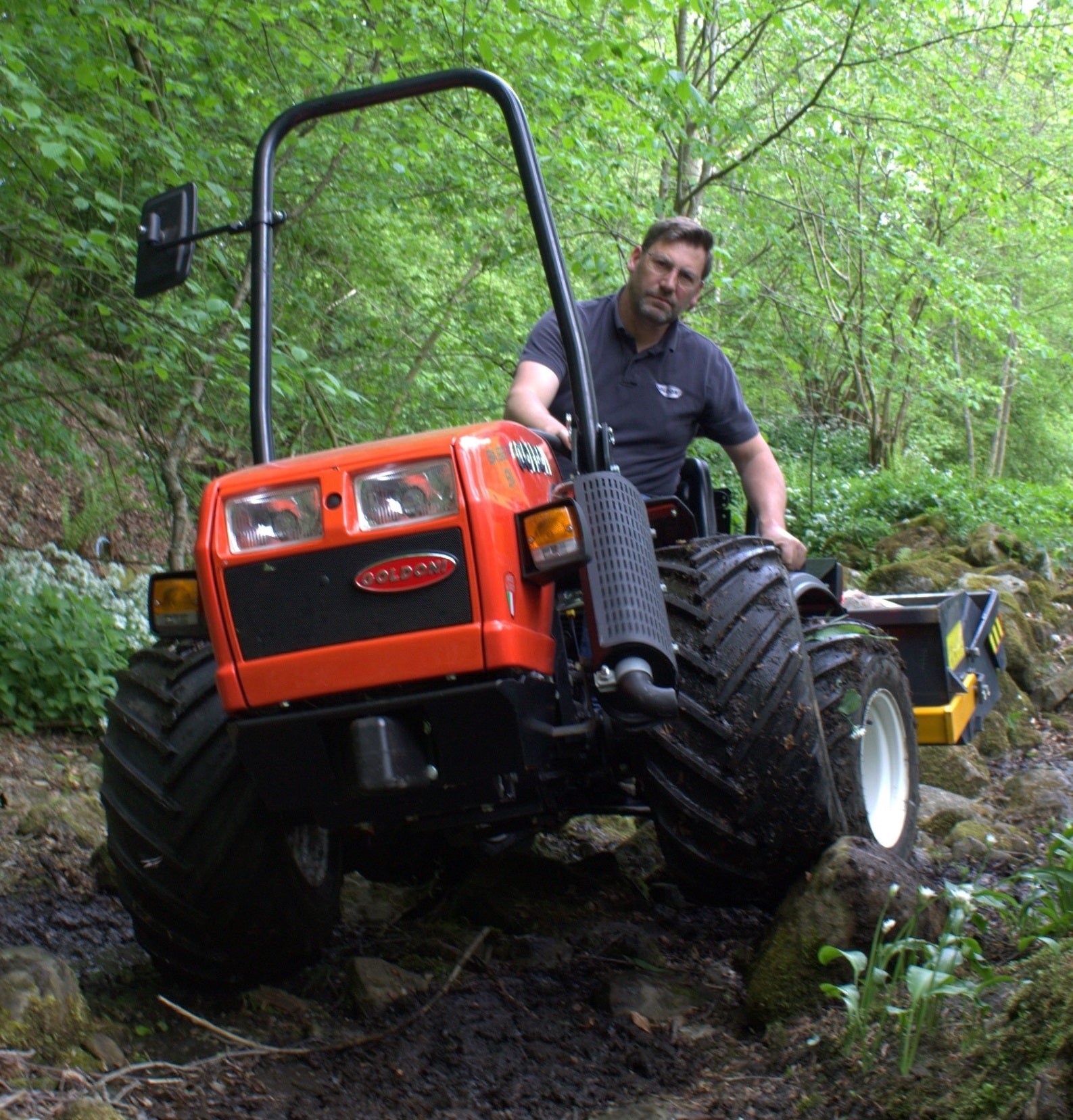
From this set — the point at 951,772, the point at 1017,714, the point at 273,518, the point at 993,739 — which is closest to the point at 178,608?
the point at 273,518

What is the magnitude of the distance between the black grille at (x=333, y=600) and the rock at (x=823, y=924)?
97cm

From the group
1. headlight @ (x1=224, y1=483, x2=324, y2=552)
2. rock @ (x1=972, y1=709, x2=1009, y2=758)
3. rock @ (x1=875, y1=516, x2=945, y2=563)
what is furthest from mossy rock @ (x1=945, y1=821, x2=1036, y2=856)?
rock @ (x1=875, y1=516, x2=945, y2=563)

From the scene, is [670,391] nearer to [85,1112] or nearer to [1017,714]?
[85,1112]

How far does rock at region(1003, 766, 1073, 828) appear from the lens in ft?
13.9

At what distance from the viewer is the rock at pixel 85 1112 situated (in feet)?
6.46

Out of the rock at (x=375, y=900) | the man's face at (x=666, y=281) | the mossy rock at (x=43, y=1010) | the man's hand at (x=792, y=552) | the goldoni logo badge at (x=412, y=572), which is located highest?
the man's face at (x=666, y=281)

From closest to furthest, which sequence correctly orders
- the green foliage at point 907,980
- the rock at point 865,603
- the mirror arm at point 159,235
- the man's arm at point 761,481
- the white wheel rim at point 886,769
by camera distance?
1. the green foliage at point 907,980
2. the mirror arm at point 159,235
3. the white wheel rim at point 886,769
4. the man's arm at point 761,481
5. the rock at point 865,603

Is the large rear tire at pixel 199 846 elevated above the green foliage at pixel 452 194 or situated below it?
below

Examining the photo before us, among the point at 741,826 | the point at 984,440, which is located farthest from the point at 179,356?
the point at 984,440

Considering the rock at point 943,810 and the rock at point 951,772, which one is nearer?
the rock at point 943,810

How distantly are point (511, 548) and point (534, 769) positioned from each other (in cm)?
42

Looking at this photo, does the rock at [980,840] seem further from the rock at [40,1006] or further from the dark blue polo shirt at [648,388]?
the rock at [40,1006]

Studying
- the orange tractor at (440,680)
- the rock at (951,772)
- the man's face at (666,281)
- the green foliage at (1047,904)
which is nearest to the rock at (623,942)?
the orange tractor at (440,680)

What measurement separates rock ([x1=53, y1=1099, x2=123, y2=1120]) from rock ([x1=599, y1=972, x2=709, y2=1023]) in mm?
1109
